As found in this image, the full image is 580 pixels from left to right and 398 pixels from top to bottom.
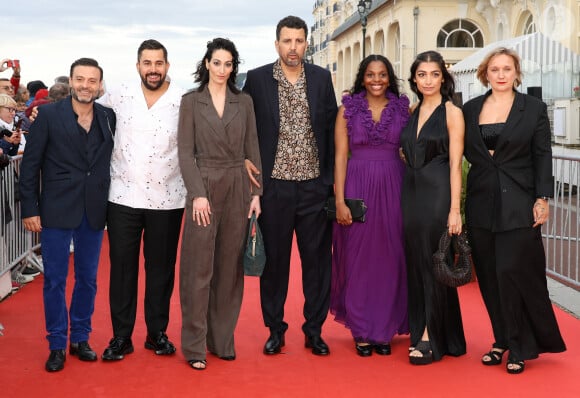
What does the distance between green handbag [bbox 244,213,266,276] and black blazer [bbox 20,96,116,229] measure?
104cm

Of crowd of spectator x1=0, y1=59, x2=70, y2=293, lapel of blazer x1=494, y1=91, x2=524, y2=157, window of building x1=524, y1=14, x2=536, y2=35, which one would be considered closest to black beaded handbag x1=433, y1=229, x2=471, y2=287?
lapel of blazer x1=494, y1=91, x2=524, y2=157

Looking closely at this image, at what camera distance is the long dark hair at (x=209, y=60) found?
5.45 metres

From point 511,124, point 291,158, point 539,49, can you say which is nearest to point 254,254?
point 291,158

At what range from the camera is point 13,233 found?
8.18m

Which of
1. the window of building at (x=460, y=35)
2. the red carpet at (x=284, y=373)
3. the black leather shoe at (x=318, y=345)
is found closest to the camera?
the red carpet at (x=284, y=373)

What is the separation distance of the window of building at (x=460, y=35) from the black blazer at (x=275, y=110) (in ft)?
95.6

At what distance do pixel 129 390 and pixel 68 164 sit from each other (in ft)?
5.10

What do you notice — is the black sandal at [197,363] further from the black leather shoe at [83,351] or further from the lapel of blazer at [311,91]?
the lapel of blazer at [311,91]

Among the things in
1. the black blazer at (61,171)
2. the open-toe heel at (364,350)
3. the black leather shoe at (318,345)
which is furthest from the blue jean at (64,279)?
the open-toe heel at (364,350)

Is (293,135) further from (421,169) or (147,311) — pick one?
(147,311)

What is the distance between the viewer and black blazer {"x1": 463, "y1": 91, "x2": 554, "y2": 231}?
5.38 metres

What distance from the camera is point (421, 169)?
18.2 ft

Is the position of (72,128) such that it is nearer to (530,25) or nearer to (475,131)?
(475,131)

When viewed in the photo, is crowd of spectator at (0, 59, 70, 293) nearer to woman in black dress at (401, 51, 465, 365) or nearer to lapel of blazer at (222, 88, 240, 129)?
lapel of blazer at (222, 88, 240, 129)
